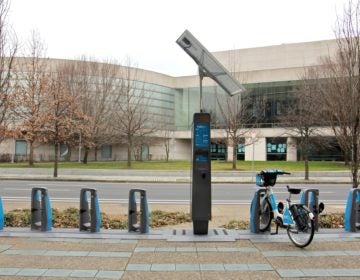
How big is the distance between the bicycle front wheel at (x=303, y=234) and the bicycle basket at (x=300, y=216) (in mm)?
20

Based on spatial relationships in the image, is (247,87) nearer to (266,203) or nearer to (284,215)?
(266,203)

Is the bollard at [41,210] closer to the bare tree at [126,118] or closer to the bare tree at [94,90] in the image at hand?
the bare tree at [126,118]

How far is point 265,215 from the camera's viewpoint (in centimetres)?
801

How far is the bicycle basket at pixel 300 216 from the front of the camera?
6742 mm

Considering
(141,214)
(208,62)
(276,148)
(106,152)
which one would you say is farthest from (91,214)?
(106,152)

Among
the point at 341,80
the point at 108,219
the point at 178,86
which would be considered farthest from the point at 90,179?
the point at 178,86

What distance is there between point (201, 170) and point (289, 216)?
1730mm

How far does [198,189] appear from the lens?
7.69m

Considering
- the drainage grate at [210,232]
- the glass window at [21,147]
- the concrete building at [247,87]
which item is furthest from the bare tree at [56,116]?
the glass window at [21,147]

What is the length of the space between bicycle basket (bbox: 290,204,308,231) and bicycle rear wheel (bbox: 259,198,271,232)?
0.93 meters

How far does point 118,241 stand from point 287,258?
283 centimetres

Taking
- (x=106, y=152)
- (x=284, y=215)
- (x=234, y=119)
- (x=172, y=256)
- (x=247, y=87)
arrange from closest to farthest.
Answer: (x=172, y=256) → (x=284, y=215) → (x=234, y=119) → (x=247, y=87) → (x=106, y=152)

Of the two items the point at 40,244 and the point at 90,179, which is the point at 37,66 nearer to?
the point at 90,179

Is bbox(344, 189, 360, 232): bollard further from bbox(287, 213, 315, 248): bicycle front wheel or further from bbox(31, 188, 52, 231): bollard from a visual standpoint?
bbox(31, 188, 52, 231): bollard
